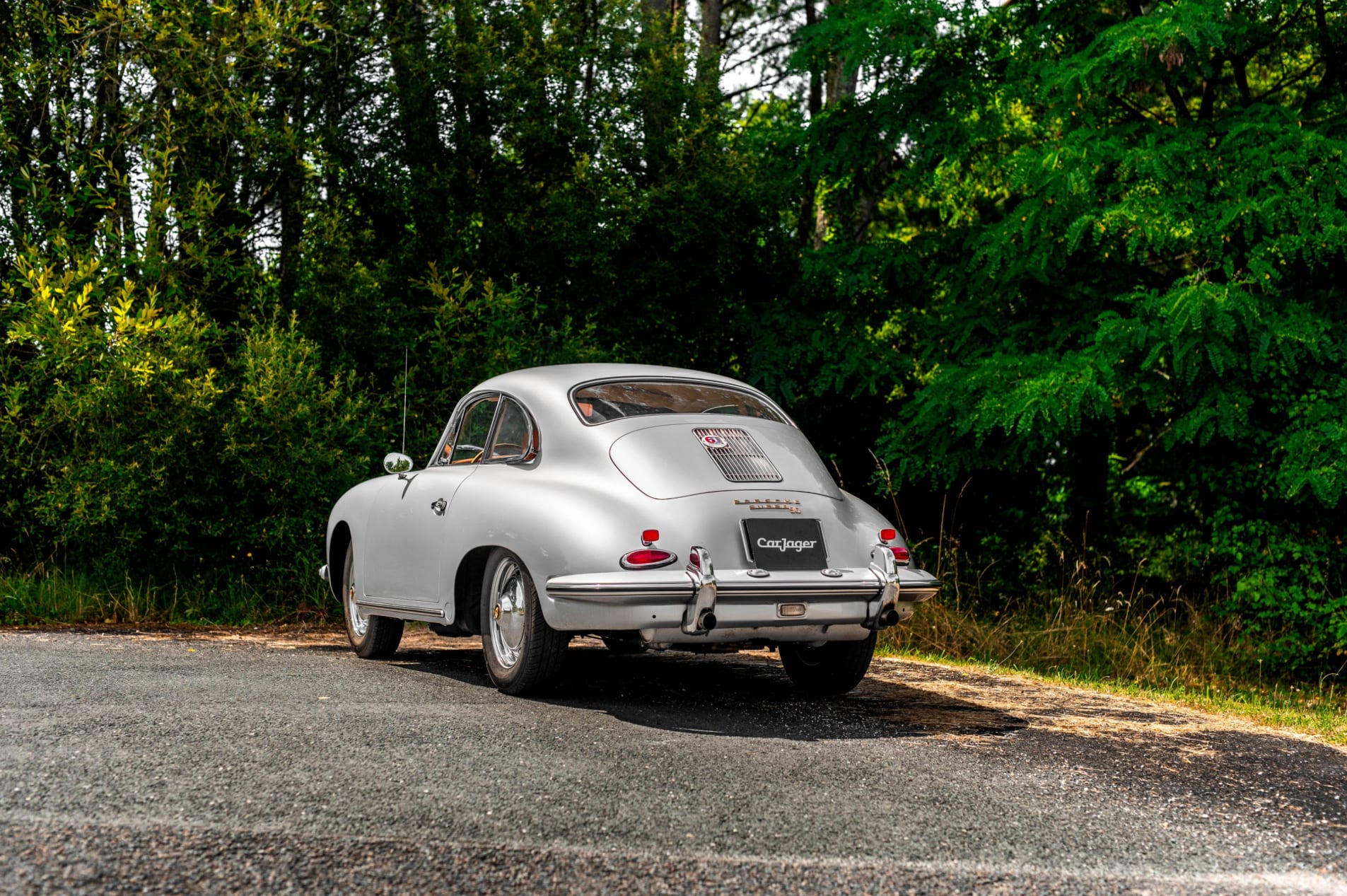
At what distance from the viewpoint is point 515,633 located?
653 cm

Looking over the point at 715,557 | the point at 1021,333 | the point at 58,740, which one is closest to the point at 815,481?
the point at 715,557

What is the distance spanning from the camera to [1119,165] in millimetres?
11141

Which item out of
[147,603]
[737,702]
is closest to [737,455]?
[737,702]

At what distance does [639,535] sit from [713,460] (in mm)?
677

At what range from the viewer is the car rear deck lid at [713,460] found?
6.14m

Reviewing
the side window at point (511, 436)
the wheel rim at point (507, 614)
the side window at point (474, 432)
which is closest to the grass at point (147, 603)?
the side window at point (474, 432)

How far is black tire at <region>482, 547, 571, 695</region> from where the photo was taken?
20.6 feet

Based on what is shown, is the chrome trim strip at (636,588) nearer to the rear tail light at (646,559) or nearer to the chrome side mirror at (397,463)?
the rear tail light at (646,559)

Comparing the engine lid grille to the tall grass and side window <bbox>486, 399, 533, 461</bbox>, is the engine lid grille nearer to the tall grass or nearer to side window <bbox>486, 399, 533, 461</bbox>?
side window <bbox>486, 399, 533, 461</bbox>

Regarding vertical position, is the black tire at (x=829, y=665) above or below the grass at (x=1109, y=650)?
above

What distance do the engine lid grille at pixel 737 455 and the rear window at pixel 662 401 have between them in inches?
14.9

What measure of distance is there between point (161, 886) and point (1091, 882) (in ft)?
8.33

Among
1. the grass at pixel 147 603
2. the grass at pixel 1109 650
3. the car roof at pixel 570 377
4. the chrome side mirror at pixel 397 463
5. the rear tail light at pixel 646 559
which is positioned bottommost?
the grass at pixel 1109 650

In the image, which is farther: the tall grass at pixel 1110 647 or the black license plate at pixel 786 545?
the tall grass at pixel 1110 647
